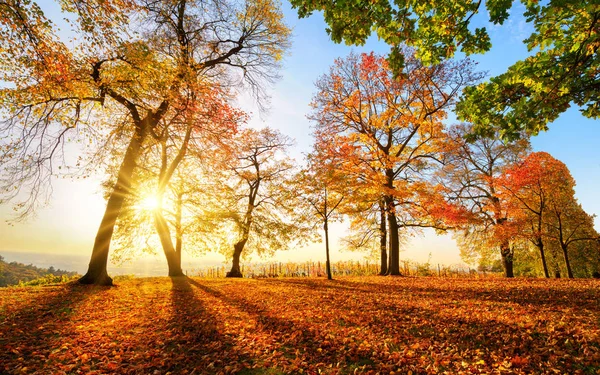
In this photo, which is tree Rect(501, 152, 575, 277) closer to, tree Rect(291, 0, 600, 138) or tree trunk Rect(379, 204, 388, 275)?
tree trunk Rect(379, 204, 388, 275)

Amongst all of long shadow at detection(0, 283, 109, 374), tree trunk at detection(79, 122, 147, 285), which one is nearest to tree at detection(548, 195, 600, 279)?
long shadow at detection(0, 283, 109, 374)

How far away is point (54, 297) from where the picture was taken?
29.8 feet

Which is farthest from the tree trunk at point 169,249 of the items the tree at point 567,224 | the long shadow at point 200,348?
the tree at point 567,224

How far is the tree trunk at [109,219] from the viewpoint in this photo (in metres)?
11.9

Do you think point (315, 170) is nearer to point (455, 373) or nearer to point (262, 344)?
point (262, 344)

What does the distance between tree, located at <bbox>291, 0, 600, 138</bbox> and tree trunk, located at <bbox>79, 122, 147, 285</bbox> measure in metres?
11.2

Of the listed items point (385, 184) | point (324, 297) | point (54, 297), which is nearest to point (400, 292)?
point (324, 297)

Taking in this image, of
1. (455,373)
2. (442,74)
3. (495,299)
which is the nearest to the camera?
(455,373)

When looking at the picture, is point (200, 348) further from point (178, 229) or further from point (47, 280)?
point (47, 280)

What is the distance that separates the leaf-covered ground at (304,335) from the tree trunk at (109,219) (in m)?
2.33

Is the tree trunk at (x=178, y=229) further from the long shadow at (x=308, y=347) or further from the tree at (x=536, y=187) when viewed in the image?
the tree at (x=536, y=187)

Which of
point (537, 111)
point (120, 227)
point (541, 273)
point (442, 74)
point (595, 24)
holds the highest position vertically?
point (442, 74)

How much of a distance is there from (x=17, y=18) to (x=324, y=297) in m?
11.9

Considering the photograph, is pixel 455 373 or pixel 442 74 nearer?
pixel 455 373
